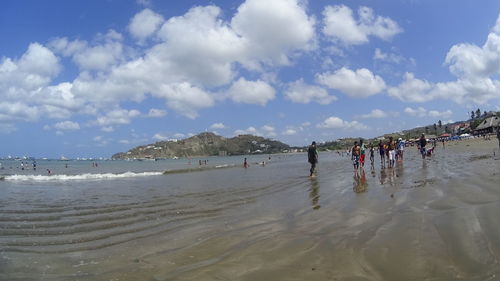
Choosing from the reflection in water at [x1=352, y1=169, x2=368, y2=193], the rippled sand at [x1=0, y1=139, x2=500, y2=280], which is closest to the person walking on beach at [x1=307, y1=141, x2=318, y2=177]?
the reflection in water at [x1=352, y1=169, x2=368, y2=193]

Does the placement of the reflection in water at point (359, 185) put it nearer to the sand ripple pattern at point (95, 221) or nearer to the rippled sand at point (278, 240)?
the rippled sand at point (278, 240)

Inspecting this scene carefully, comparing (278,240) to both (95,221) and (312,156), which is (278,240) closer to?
(95,221)

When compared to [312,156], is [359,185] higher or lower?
lower

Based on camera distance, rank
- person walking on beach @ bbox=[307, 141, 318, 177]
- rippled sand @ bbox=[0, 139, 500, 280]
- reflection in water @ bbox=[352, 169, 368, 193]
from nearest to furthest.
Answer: rippled sand @ bbox=[0, 139, 500, 280]
reflection in water @ bbox=[352, 169, 368, 193]
person walking on beach @ bbox=[307, 141, 318, 177]

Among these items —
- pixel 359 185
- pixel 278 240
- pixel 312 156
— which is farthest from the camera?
pixel 312 156

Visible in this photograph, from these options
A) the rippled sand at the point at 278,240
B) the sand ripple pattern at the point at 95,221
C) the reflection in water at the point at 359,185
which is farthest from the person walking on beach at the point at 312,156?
the rippled sand at the point at 278,240

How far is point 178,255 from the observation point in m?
6.52

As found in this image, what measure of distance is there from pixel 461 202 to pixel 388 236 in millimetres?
3897

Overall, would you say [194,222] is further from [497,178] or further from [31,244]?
[497,178]

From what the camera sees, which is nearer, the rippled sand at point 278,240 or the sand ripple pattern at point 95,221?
the rippled sand at point 278,240

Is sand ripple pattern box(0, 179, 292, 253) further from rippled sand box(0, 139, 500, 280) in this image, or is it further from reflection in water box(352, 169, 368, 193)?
reflection in water box(352, 169, 368, 193)

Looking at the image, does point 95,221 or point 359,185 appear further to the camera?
point 359,185

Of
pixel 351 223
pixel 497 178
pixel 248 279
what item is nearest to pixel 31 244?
pixel 248 279

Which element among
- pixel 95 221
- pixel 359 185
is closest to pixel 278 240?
pixel 95 221
